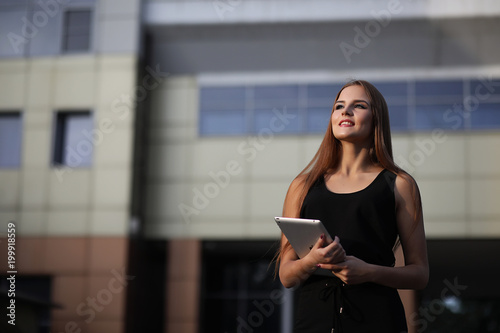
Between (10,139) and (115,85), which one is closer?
(115,85)

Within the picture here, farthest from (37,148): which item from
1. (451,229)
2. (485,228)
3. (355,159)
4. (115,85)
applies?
(355,159)

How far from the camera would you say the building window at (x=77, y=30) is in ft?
47.6

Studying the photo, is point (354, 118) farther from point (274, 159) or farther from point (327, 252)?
point (274, 159)

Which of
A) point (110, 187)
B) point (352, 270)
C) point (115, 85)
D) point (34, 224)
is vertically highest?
point (115, 85)

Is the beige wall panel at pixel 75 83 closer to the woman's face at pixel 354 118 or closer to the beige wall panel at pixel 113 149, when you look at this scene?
the beige wall panel at pixel 113 149

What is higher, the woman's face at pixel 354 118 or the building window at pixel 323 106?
the building window at pixel 323 106

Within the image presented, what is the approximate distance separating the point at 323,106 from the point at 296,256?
1189 centimetres

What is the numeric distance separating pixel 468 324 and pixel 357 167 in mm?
17185

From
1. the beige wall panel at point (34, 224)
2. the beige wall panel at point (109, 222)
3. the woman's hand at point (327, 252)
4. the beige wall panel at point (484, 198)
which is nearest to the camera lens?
the woman's hand at point (327, 252)

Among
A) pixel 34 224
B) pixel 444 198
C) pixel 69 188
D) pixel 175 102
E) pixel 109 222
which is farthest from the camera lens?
pixel 175 102

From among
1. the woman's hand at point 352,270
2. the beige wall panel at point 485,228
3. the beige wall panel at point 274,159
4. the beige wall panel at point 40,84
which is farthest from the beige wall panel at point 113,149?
the woman's hand at point 352,270

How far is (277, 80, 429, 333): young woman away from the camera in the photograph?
7.04ft

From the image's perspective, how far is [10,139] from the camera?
47.7 feet

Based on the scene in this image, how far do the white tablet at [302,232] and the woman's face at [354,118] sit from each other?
1.32 feet
